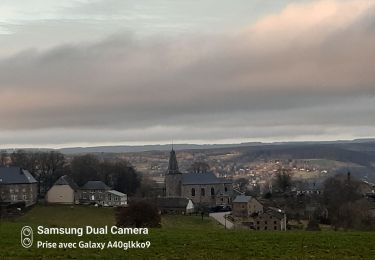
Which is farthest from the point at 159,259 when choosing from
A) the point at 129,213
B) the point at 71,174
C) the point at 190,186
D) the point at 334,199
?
the point at 190,186

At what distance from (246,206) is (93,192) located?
3037 centimetres

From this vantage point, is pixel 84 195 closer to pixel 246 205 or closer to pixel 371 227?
pixel 246 205

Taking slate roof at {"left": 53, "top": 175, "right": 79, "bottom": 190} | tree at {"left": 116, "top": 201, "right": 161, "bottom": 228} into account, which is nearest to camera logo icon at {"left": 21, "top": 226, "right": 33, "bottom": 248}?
tree at {"left": 116, "top": 201, "right": 161, "bottom": 228}

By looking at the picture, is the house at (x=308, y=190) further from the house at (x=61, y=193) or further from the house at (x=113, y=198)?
the house at (x=61, y=193)

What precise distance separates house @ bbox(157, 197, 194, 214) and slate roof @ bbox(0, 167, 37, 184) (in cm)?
2452

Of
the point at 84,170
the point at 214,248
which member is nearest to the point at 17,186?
the point at 84,170

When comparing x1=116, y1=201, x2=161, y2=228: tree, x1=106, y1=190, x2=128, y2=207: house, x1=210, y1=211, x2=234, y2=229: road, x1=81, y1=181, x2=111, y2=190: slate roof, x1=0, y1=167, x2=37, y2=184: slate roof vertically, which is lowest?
x1=210, y1=211, x2=234, y2=229: road

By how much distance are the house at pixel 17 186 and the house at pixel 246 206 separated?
36327 mm

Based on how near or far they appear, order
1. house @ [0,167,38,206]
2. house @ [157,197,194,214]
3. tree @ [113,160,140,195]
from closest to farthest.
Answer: house @ [157,197,194,214]
house @ [0,167,38,206]
tree @ [113,160,140,195]

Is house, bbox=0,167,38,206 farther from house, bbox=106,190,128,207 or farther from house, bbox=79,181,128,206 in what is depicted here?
house, bbox=106,190,128,207

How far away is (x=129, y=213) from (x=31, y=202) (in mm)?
63022

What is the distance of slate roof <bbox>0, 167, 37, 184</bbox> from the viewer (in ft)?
361

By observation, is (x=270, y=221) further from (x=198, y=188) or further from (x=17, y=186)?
(x=198, y=188)

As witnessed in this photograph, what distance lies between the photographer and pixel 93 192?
117688 millimetres
